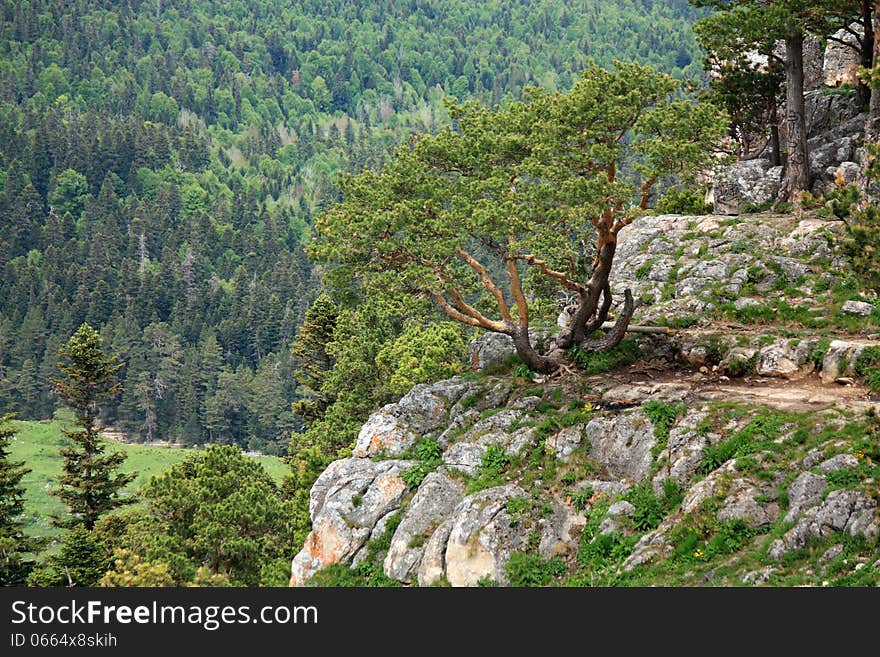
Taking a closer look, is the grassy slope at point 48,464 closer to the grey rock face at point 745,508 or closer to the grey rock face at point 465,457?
the grey rock face at point 465,457

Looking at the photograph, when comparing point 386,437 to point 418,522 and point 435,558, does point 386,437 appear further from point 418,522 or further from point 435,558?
point 435,558

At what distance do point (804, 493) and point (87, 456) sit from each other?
166 ft

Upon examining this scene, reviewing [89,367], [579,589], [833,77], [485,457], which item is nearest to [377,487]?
[485,457]

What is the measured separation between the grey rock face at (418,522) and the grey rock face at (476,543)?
1.93 feet

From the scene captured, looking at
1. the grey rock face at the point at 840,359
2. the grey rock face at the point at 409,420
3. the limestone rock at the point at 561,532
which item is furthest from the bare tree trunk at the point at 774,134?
the limestone rock at the point at 561,532

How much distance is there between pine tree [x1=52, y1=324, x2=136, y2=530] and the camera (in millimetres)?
60250

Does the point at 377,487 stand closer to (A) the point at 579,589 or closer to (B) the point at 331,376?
(A) the point at 579,589

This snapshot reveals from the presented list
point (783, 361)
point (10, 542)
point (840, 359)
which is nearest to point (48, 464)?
point (10, 542)

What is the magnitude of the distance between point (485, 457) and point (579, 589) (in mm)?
9846

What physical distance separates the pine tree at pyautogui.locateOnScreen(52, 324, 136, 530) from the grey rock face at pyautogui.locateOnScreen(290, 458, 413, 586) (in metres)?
32.3

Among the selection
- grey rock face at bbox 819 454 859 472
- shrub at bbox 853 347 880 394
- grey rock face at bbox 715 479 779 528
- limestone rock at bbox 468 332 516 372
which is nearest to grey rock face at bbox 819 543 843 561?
grey rock face at bbox 715 479 779 528

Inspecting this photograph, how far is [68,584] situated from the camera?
47125mm

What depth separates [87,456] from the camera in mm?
62625

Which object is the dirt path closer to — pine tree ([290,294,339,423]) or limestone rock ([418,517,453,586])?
limestone rock ([418,517,453,586])
